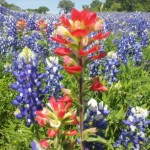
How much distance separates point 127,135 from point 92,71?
1986 mm

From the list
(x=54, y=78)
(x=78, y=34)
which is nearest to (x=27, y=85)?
(x=54, y=78)

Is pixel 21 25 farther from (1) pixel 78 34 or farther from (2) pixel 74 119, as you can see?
(1) pixel 78 34

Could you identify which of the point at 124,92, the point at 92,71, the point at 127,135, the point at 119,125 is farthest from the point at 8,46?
the point at 127,135

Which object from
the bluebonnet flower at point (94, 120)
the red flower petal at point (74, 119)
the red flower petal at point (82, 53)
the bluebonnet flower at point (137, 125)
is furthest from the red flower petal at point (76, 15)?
the bluebonnet flower at point (137, 125)

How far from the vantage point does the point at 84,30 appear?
2.03 metres

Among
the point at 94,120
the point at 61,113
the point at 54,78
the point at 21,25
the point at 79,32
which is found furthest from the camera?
the point at 21,25

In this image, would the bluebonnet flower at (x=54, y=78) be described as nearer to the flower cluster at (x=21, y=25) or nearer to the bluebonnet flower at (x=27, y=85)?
the bluebonnet flower at (x=27, y=85)

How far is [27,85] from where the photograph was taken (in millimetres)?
3230

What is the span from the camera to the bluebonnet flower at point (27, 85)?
3234mm

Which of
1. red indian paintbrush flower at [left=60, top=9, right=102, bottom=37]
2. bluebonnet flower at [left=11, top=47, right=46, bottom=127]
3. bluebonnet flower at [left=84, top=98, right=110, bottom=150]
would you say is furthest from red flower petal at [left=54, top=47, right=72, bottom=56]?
bluebonnet flower at [left=11, top=47, right=46, bottom=127]

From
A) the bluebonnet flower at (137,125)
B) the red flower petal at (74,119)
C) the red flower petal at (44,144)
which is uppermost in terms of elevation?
the red flower petal at (74,119)

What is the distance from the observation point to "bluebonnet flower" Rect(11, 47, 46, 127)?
10.6 ft

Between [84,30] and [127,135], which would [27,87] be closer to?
[127,135]

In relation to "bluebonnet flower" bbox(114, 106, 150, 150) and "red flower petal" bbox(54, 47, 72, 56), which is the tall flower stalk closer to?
"red flower petal" bbox(54, 47, 72, 56)
